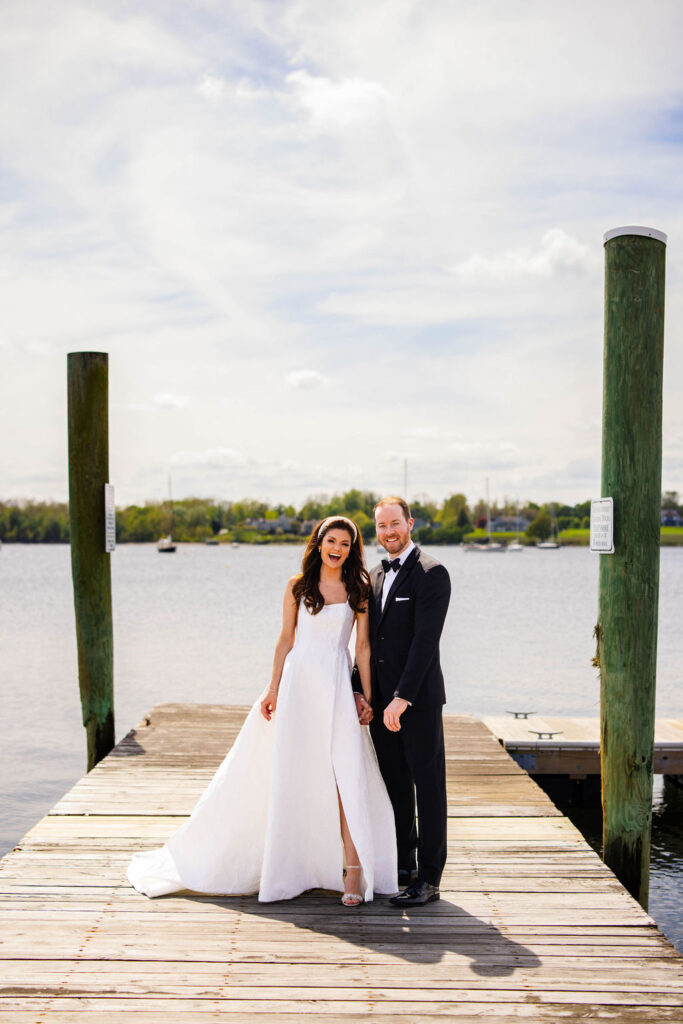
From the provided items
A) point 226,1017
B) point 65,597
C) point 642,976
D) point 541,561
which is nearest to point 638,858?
point 642,976

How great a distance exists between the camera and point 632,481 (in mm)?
4723

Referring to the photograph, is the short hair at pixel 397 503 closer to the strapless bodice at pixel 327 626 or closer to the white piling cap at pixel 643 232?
the strapless bodice at pixel 327 626

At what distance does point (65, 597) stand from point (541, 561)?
55.7 metres

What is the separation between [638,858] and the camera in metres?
4.95

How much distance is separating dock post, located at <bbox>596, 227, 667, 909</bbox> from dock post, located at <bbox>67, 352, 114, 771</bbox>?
4.01 meters

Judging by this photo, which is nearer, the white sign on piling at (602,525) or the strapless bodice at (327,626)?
the strapless bodice at (327,626)

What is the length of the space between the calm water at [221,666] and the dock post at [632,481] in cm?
252

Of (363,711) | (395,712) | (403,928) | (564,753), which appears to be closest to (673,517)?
(564,753)

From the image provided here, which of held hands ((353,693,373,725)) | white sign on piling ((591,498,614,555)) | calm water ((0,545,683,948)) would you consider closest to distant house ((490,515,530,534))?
calm water ((0,545,683,948))

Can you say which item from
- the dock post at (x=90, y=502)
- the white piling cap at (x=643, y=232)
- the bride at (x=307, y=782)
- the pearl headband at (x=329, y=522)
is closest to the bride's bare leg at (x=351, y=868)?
the bride at (x=307, y=782)

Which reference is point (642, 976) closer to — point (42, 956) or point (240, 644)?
point (42, 956)

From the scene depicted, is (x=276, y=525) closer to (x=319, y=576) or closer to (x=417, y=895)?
(x=319, y=576)

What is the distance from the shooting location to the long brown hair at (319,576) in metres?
4.15

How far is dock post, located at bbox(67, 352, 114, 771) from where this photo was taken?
277 inches
